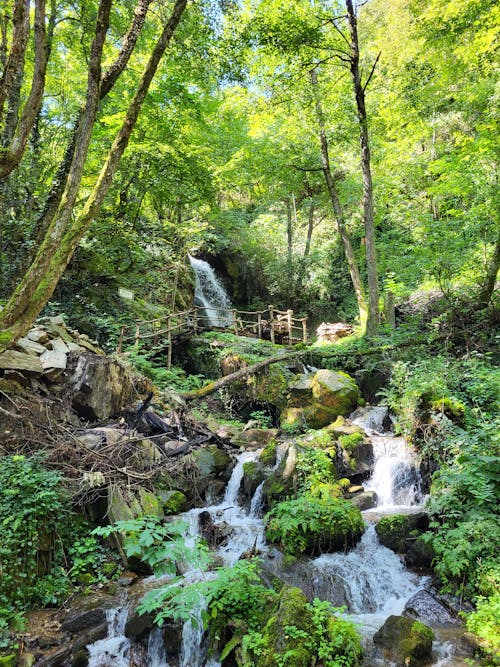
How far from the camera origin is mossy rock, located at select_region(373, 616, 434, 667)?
367cm

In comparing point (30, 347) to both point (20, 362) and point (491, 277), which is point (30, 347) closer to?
point (20, 362)

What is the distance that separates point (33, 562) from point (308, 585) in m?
3.24

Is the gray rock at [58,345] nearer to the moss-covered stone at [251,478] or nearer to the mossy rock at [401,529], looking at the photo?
the moss-covered stone at [251,478]

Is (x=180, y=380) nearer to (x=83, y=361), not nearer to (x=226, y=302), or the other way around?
(x=83, y=361)

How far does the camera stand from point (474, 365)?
26.1ft

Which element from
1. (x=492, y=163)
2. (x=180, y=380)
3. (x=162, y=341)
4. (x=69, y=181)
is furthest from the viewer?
(x=162, y=341)

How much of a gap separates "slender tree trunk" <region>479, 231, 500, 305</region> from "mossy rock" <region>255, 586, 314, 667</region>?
9.01 metres

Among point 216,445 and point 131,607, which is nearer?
point 131,607

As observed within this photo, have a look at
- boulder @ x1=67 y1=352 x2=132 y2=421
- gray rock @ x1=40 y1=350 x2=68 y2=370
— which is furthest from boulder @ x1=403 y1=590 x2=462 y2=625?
gray rock @ x1=40 y1=350 x2=68 y2=370

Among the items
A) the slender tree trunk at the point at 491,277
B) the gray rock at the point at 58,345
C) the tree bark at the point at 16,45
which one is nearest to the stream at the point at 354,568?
the gray rock at the point at 58,345

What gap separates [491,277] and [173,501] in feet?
29.6

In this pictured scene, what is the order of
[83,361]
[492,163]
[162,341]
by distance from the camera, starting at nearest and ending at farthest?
[83,361] < [492,163] < [162,341]

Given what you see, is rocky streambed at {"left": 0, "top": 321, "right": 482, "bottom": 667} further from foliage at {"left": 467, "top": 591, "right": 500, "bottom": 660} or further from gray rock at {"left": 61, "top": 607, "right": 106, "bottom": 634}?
foliage at {"left": 467, "top": 591, "right": 500, "bottom": 660}

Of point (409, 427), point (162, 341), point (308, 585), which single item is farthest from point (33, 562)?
point (162, 341)
